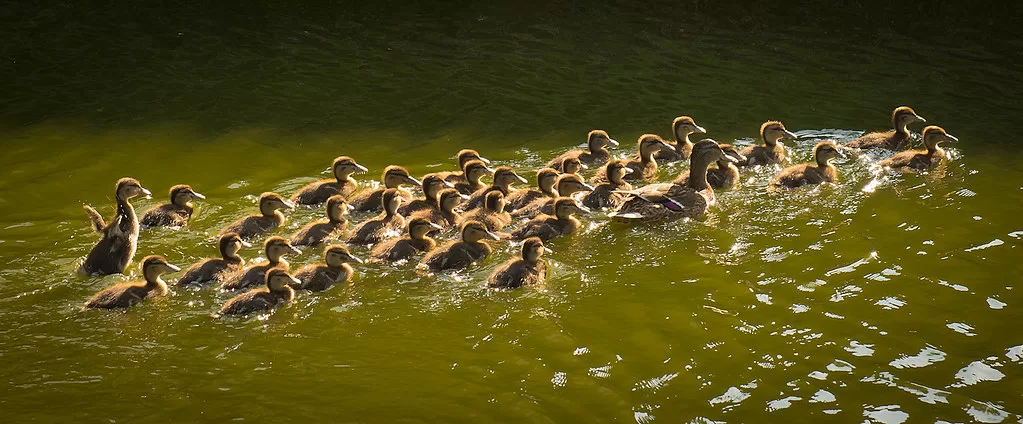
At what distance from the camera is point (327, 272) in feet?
27.4

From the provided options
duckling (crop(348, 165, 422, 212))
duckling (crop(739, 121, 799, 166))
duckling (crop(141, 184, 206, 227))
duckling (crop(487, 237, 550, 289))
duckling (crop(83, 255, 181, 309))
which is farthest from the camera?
duckling (crop(739, 121, 799, 166))

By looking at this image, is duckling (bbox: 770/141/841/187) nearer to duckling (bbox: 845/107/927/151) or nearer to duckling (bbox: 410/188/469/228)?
duckling (bbox: 845/107/927/151)

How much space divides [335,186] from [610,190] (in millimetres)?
2605

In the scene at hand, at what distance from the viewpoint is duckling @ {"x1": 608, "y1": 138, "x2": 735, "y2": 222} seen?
9578mm

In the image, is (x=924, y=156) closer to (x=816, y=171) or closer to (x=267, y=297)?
(x=816, y=171)

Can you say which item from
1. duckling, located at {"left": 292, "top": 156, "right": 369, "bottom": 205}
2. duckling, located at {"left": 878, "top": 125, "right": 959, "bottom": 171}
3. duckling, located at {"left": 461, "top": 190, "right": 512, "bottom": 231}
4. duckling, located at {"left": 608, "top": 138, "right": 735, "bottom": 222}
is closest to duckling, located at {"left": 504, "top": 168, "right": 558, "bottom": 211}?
duckling, located at {"left": 461, "top": 190, "right": 512, "bottom": 231}

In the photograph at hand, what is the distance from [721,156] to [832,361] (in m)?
3.67

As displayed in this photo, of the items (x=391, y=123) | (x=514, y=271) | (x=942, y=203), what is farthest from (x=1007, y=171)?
(x=391, y=123)

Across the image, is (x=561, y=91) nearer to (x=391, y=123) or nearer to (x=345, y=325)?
(x=391, y=123)

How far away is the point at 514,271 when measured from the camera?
8.23m

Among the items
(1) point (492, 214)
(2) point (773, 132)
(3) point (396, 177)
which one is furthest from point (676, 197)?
(3) point (396, 177)

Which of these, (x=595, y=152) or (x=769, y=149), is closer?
(x=769, y=149)

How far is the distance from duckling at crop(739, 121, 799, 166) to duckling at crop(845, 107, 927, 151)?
70 cm

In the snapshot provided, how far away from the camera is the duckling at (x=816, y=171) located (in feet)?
33.5
